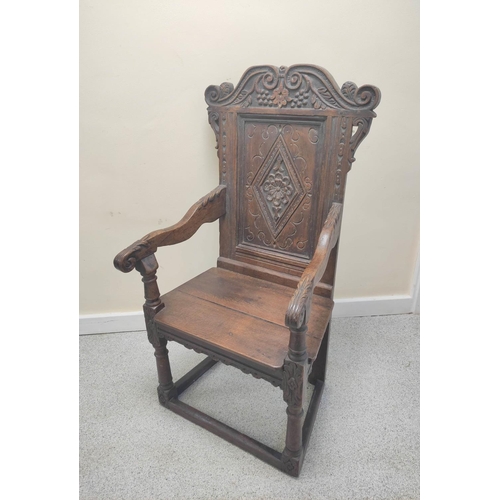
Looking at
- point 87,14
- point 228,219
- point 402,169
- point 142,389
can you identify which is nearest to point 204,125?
point 228,219

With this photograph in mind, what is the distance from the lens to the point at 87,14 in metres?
1.37

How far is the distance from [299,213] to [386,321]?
3.74ft

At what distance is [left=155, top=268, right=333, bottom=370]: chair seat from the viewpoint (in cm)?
106

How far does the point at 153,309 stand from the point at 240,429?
0.63 meters

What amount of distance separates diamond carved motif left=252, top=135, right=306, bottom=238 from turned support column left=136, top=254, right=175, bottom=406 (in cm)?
49

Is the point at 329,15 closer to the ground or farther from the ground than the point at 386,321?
farther from the ground

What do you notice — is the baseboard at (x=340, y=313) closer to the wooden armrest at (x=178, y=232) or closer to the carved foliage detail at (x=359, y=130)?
the wooden armrest at (x=178, y=232)

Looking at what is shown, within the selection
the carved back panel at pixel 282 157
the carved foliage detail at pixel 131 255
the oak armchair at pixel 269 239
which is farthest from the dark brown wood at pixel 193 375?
the carved foliage detail at pixel 131 255

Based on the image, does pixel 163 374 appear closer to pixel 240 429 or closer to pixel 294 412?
pixel 240 429

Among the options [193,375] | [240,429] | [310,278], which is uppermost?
[310,278]

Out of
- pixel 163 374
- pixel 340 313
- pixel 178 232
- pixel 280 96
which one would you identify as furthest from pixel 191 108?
pixel 340 313

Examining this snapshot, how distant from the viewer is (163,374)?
54.2 inches

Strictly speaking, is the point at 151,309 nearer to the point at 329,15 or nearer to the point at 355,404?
the point at 355,404

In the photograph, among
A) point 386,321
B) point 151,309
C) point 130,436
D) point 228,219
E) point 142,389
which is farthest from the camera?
point 386,321
